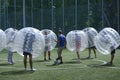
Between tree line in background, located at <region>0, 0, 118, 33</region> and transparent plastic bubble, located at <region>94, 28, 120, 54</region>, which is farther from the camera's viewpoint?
tree line in background, located at <region>0, 0, 118, 33</region>

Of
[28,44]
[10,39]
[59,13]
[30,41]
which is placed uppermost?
[59,13]

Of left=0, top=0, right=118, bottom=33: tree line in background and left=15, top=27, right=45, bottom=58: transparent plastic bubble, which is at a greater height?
left=0, top=0, right=118, bottom=33: tree line in background

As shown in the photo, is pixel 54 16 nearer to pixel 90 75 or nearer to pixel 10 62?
pixel 10 62

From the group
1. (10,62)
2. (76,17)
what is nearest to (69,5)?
(76,17)

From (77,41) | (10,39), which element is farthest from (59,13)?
(10,39)

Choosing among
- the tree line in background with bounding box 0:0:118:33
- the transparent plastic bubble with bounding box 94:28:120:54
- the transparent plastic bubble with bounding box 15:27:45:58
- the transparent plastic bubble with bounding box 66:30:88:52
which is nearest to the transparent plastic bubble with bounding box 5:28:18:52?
the transparent plastic bubble with bounding box 15:27:45:58

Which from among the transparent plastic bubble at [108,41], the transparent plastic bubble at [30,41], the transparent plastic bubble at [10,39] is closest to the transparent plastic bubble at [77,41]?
the transparent plastic bubble at [108,41]

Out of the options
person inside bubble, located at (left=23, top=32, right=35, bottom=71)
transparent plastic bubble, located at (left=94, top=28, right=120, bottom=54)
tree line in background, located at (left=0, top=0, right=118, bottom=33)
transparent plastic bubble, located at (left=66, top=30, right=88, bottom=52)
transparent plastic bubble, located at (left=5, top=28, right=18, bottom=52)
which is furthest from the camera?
tree line in background, located at (left=0, top=0, right=118, bottom=33)

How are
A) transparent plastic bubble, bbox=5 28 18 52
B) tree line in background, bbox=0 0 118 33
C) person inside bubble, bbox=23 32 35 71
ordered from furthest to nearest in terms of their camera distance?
tree line in background, bbox=0 0 118 33, transparent plastic bubble, bbox=5 28 18 52, person inside bubble, bbox=23 32 35 71

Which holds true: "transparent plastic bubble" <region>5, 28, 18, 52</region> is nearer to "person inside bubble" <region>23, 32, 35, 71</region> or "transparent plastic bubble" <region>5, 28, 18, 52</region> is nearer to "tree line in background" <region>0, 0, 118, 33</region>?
"person inside bubble" <region>23, 32, 35, 71</region>

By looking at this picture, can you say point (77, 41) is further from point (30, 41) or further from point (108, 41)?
point (30, 41)

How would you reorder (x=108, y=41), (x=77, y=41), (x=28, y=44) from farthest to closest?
(x=77, y=41) → (x=108, y=41) → (x=28, y=44)

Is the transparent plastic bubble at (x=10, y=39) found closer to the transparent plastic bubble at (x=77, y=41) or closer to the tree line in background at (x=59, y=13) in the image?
the transparent plastic bubble at (x=77, y=41)

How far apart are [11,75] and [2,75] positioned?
0.39m
